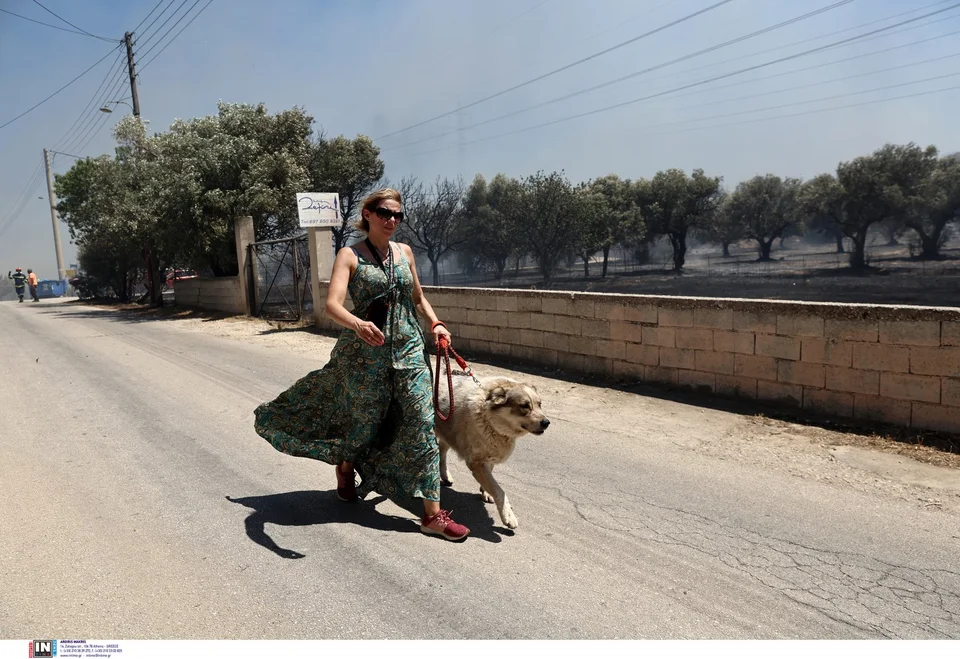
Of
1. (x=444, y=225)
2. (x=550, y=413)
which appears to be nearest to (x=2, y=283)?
(x=444, y=225)

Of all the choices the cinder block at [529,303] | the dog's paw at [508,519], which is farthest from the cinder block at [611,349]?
the dog's paw at [508,519]

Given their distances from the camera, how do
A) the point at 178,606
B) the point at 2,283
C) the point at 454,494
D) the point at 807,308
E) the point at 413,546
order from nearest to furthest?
the point at 178,606 < the point at 413,546 < the point at 454,494 < the point at 807,308 < the point at 2,283

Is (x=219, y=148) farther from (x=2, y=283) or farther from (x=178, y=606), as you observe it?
(x=2, y=283)

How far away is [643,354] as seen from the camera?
328 inches

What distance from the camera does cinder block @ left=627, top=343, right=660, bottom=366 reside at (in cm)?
818

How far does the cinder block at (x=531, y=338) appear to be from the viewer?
9914 millimetres

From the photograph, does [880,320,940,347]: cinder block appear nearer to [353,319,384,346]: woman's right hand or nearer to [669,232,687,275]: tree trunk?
[353,319,384,346]: woman's right hand

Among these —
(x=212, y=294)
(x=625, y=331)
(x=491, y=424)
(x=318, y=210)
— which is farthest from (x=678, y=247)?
(x=491, y=424)

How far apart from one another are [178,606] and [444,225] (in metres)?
42.8

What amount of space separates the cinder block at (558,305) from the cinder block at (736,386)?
8.05ft

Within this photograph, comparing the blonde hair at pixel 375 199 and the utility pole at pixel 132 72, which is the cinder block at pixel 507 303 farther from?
the utility pole at pixel 132 72

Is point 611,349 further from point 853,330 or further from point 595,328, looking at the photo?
point 853,330

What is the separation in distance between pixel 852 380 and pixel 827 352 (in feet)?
1.12

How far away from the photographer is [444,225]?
4506cm
